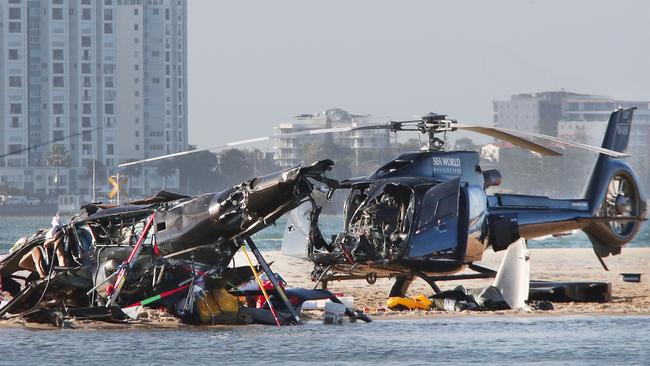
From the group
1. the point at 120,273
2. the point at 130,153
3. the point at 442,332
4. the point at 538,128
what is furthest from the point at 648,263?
the point at 130,153

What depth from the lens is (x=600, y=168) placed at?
27.1 metres

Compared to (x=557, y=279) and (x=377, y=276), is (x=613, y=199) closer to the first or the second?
(x=377, y=276)

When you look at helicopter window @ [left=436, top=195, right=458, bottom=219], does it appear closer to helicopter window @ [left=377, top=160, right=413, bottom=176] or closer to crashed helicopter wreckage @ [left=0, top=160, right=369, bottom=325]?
helicopter window @ [left=377, top=160, right=413, bottom=176]

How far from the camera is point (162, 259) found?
2039cm

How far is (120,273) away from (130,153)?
520ft

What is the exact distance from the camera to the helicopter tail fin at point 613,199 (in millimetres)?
26344

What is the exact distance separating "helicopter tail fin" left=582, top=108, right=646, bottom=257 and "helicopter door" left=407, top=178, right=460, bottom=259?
4014mm

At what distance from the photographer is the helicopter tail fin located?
86.4 feet

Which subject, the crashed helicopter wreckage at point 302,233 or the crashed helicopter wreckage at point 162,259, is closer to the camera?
the crashed helicopter wreckage at point 162,259

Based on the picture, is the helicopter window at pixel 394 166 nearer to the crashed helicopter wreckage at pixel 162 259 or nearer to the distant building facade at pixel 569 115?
the crashed helicopter wreckage at pixel 162 259

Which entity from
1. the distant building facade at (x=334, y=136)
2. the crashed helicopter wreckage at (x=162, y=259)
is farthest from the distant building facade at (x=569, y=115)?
the crashed helicopter wreckage at (x=162, y=259)

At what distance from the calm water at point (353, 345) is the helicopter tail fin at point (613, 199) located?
4254mm

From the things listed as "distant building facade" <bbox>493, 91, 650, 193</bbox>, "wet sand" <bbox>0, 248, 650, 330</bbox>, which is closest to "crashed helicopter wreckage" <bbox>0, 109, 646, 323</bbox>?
"wet sand" <bbox>0, 248, 650, 330</bbox>

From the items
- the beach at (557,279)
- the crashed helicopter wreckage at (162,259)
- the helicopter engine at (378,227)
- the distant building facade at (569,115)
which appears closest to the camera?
the crashed helicopter wreckage at (162,259)
